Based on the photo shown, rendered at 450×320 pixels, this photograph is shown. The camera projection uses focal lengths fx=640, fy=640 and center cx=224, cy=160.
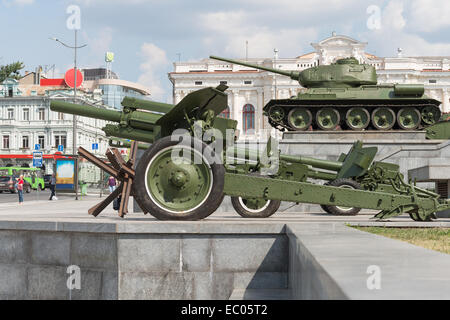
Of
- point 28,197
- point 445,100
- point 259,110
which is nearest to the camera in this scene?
point 28,197

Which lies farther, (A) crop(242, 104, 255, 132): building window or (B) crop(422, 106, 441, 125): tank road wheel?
(A) crop(242, 104, 255, 132): building window

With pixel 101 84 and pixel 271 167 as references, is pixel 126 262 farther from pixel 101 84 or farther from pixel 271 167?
pixel 101 84

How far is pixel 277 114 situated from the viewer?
22266mm

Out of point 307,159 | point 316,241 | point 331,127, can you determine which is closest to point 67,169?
point 331,127

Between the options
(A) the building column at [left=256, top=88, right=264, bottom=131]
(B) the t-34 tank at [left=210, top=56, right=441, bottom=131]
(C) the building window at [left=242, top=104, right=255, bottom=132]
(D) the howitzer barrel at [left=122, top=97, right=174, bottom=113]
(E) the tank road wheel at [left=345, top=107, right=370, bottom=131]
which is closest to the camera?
(D) the howitzer barrel at [left=122, top=97, right=174, bottom=113]

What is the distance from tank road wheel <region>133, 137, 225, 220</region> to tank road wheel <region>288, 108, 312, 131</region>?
14.8 m

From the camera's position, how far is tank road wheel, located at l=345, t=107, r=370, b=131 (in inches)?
870

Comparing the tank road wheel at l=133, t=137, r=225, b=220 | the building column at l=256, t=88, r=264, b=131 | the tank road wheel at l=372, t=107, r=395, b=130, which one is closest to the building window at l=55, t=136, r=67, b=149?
the building column at l=256, t=88, r=264, b=131

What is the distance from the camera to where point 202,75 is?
8725 centimetres

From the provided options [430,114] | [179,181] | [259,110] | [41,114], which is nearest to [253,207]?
[179,181]

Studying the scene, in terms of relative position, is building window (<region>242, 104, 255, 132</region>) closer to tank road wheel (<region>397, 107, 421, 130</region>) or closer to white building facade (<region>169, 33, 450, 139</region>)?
white building facade (<region>169, 33, 450, 139</region>)

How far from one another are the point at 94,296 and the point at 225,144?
10.3 feet

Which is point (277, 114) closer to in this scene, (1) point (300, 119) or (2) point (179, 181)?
(1) point (300, 119)

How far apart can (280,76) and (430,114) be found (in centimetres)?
6670
